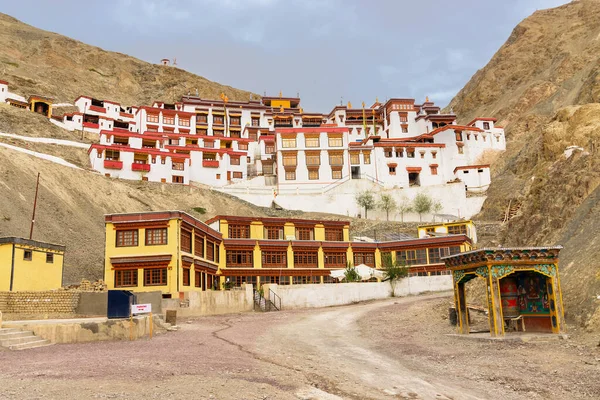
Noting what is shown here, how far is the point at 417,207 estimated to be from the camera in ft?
244

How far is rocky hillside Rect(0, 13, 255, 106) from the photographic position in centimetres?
12356

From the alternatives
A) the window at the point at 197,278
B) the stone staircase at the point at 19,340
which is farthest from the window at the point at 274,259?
the stone staircase at the point at 19,340

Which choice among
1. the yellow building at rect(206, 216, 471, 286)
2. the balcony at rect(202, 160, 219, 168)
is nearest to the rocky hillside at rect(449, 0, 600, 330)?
the yellow building at rect(206, 216, 471, 286)

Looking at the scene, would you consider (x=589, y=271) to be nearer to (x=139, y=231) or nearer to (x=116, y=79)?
(x=139, y=231)

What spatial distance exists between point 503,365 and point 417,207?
195 ft

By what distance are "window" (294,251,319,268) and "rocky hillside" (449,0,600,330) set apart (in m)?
19.1

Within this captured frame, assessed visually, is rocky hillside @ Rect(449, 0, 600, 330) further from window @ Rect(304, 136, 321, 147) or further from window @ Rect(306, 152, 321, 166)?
window @ Rect(304, 136, 321, 147)

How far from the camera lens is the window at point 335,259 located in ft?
174

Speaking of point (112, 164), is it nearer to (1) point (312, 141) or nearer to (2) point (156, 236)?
(1) point (312, 141)

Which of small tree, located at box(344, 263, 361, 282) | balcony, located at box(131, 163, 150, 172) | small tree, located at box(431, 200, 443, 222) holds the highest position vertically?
balcony, located at box(131, 163, 150, 172)

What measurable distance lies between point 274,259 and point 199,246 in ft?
36.7

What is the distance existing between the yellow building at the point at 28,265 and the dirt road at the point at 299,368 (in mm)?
13265

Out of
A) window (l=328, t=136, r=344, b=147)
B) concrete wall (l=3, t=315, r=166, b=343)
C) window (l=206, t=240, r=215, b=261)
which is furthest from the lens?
window (l=328, t=136, r=344, b=147)

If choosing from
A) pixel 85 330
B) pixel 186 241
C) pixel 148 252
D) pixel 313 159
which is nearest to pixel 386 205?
pixel 313 159
